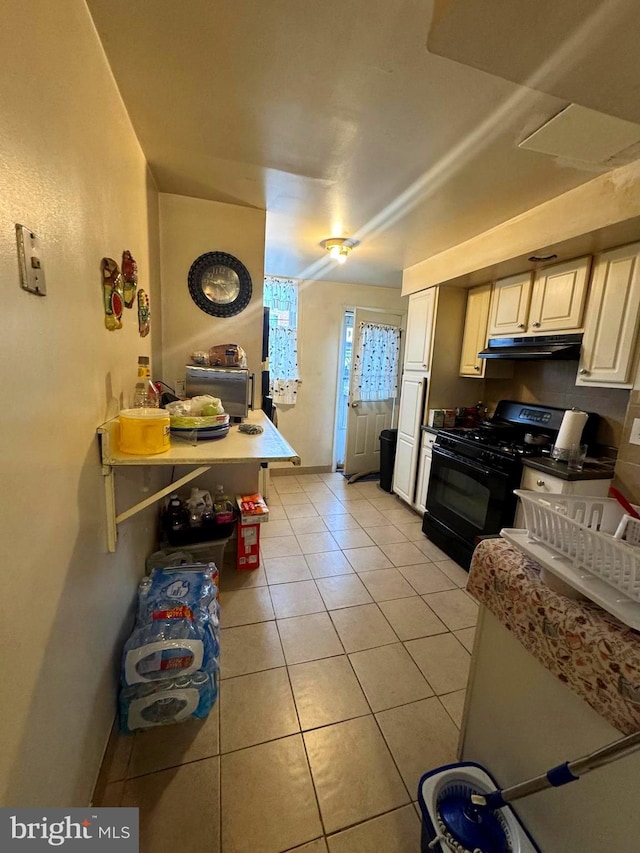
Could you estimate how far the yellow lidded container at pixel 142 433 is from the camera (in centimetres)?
108

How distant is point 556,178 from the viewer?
160 centimetres

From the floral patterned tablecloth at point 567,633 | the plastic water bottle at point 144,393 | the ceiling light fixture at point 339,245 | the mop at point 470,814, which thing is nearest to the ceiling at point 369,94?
the ceiling light fixture at point 339,245

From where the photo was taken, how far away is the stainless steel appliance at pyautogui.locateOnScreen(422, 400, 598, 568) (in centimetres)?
210

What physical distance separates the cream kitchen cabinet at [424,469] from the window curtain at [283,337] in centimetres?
164

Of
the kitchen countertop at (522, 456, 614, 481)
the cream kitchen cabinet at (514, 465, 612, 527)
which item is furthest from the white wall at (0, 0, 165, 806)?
the kitchen countertop at (522, 456, 614, 481)

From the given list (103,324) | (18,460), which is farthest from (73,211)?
(18,460)

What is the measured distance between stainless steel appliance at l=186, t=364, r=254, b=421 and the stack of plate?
539mm

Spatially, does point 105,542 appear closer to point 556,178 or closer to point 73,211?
point 73,211

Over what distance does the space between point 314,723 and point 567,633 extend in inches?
42.8

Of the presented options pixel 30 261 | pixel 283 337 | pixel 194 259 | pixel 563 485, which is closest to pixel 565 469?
pixel 563 485

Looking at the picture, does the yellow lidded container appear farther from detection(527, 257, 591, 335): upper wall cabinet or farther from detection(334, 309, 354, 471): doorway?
detection(334, 309, 354, 471): doorway

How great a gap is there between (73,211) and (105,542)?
38.6 inches

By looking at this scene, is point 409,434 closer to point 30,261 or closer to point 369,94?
point 369,94

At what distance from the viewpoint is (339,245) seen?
262cm
